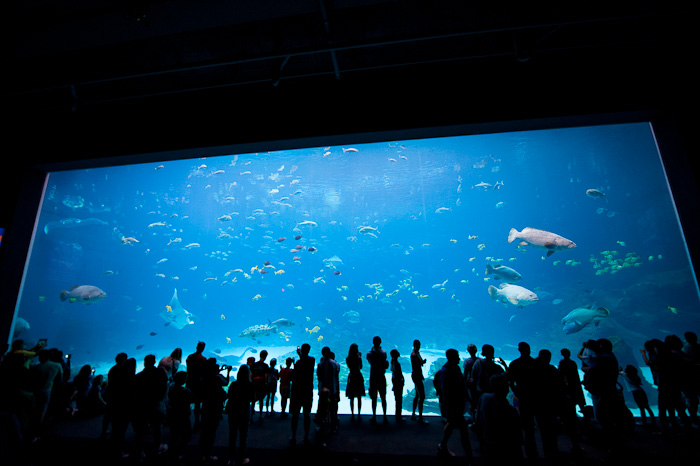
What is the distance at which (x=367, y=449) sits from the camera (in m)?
4.08

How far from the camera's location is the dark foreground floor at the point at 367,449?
368 cm

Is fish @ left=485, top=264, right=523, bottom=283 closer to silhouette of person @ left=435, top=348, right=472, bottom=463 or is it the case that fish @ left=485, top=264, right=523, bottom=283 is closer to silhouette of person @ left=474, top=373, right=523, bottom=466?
silhouette of person @ left=435, top=348, right=472, bottom=463

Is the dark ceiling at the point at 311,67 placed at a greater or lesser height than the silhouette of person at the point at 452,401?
greater

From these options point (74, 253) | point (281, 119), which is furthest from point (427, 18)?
point (74, 253)

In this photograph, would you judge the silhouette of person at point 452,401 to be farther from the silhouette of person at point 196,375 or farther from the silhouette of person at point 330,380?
the silhouette of person at point 196,375

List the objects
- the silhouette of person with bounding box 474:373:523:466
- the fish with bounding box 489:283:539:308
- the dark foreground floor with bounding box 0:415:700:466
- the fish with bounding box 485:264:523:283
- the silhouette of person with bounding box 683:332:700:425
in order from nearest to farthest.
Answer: the silhouette of person with bounding box 474:373:523:466 → the dark foreground floor with bounding box 0:415:700:466 → the silhouette of person with bounding box 683:332:700:425 → the fish with bounding box 489:283:539:308 → the fish with bounding box 485:264:523:283

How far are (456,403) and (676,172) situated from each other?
5365 mm

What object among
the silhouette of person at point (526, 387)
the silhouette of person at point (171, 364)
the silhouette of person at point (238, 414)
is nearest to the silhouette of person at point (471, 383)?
the silhouette of person at point (526, 387)

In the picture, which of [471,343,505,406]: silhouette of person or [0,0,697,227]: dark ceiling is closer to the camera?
[0,0,697,227]: dark ceiling

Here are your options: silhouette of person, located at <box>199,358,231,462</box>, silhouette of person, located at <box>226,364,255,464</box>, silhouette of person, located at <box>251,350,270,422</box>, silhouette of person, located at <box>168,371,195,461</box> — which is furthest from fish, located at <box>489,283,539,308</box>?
silhouette of person, located at <box>168,371,195,461</box>

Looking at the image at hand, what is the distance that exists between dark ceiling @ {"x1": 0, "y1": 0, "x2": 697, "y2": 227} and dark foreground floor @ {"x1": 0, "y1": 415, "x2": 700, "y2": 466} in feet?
16.1

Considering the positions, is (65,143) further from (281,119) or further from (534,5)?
(534,5)

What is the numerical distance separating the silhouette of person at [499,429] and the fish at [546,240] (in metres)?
8.54

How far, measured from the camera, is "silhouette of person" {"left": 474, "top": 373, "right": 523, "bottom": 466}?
2674 millimetres
